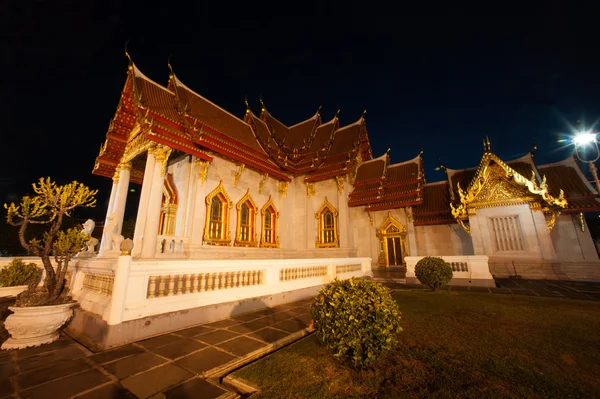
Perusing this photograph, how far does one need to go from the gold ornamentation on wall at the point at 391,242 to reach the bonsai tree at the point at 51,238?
539 inches

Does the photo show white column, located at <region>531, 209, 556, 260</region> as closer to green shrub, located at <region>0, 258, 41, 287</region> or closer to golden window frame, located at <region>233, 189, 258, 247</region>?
golden window frame, located at <region>233, 189, 258, 247</region>

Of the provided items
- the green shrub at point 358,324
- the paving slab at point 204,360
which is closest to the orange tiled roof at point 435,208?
the green shrub at point 358,324

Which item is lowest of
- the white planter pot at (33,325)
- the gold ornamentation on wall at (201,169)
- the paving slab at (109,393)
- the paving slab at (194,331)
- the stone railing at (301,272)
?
the paving slab at (194,331)

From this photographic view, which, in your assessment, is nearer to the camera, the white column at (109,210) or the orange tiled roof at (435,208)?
the white column at (109,210)

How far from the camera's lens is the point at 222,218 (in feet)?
37.0

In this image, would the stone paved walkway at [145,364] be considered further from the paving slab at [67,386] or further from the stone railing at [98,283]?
the stone railing at [98,283]

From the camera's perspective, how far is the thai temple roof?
1001 centimetres

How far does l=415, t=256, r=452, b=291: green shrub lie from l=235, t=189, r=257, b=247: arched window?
7986 millimetres

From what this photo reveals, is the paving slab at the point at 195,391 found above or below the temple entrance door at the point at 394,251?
below

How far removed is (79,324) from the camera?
4.23 metres

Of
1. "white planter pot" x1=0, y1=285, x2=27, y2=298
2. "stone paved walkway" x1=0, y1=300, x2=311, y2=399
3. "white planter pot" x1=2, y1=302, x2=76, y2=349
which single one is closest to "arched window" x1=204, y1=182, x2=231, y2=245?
"white planter pot" x1=0, y1=285, x2=27, y2=298

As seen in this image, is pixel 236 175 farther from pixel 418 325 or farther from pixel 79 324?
pixel 418 325

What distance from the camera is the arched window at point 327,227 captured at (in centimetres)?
1427

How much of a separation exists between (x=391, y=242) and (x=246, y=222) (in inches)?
349
